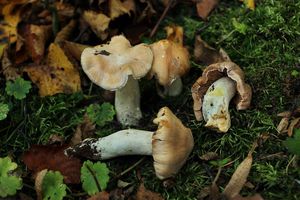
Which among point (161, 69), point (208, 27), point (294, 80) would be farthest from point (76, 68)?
point (294, 80)

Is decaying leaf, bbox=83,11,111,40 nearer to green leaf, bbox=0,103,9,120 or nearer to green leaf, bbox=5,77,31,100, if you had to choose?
green leaf, bbox=5,77,31,100

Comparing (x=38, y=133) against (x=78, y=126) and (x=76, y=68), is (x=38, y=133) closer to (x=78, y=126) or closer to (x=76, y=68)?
(x=78, y=126)

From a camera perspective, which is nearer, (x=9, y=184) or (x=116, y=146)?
(x=9, y=184)

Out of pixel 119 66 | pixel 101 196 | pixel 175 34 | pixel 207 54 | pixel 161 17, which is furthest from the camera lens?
pixel 161 17

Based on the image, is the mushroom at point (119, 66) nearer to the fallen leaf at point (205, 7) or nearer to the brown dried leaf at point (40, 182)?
the brown dried leaf at point (40, 182)

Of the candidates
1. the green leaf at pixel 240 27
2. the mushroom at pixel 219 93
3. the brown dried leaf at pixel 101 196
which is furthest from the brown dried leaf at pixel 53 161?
the green leaf at pixel 240 27

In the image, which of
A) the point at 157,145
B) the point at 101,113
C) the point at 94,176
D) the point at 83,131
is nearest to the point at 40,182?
the point at 94,176

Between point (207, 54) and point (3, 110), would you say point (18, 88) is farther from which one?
point (207, 54)
